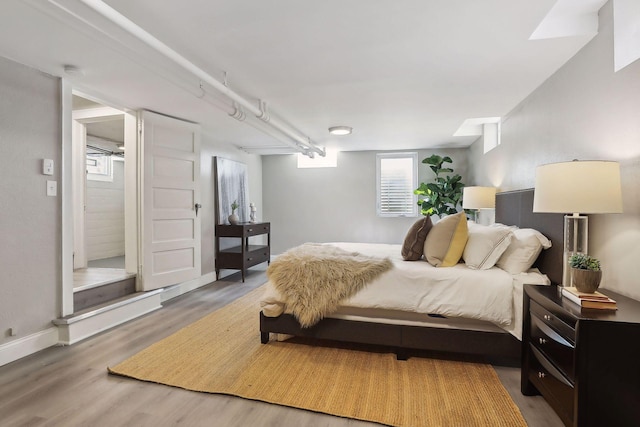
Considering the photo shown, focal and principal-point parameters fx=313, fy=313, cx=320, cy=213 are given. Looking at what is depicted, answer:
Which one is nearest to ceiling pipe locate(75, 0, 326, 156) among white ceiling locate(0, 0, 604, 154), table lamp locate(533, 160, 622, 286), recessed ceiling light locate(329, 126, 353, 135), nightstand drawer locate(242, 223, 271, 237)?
white ceiling locate(0, 0, 604, 154)

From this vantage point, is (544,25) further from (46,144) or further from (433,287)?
(46,144)

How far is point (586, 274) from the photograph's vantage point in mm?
1627

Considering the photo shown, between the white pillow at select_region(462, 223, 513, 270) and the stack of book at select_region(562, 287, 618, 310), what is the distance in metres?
0.73

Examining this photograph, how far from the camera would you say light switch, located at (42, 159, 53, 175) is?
2626mm

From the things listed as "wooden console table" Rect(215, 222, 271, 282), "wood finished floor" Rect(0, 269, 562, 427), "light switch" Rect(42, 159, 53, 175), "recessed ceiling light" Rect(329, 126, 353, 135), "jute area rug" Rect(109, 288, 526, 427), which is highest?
"recessed ceiling light" Rect(329, 126, 353, 135)

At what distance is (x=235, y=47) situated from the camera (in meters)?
2.25

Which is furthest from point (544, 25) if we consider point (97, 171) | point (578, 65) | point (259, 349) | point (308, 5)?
point (97, 171)

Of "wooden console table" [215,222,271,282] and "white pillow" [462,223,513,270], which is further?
"wooden console table" [215,222,271,282]

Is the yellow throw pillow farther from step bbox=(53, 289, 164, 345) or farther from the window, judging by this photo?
the window

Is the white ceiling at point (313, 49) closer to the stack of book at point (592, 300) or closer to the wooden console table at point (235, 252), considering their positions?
the stack of book at point (592, 300)

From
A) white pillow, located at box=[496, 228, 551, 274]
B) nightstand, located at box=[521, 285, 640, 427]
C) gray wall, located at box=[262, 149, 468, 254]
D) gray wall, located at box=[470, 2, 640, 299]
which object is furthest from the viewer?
gray wall, located at box=[262, 149, 468, 254]

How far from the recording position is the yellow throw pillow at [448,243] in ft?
8.32

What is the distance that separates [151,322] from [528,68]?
4.22 m

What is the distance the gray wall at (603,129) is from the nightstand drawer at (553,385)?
62 cm
